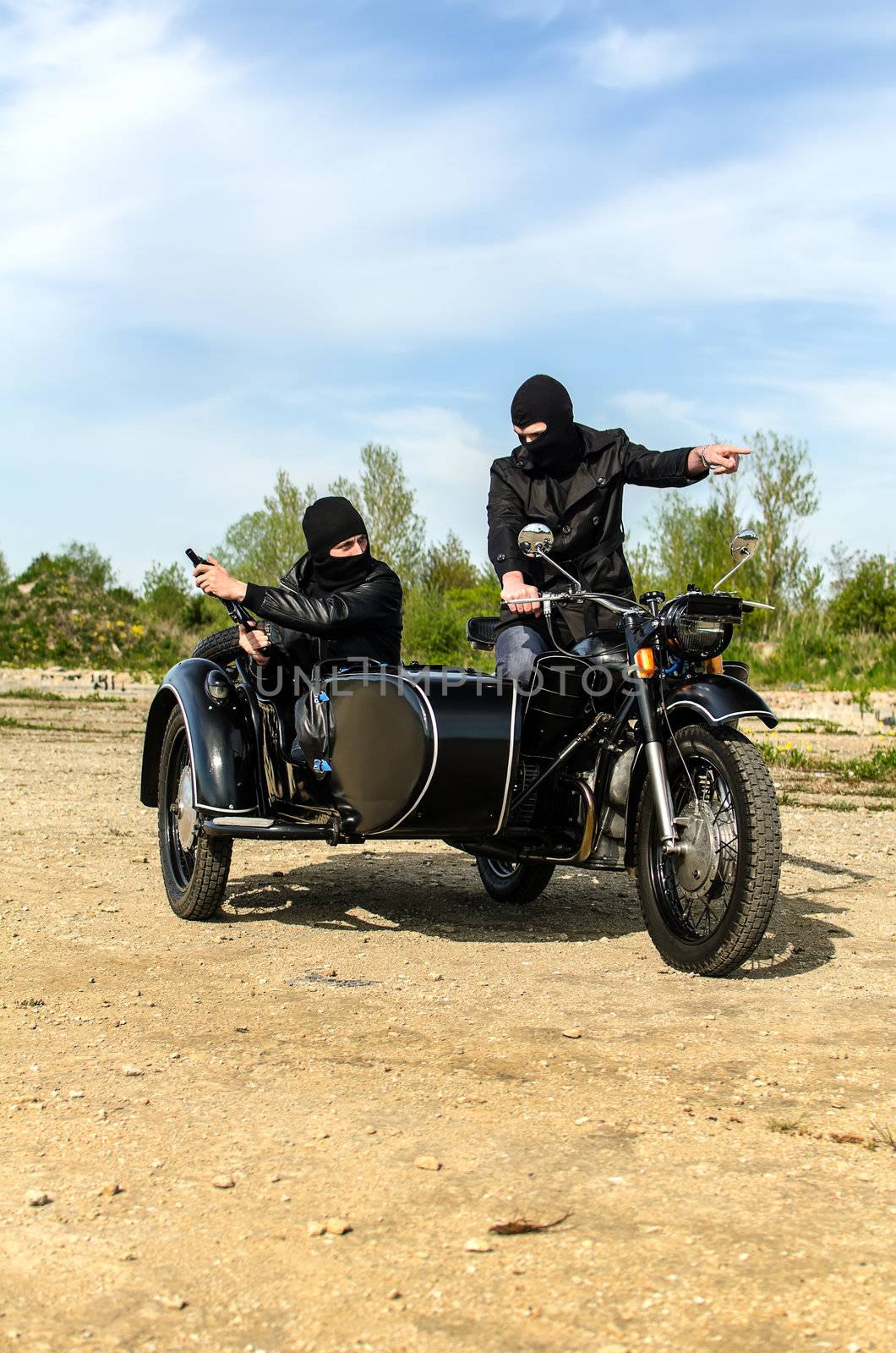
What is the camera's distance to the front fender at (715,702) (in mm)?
4980

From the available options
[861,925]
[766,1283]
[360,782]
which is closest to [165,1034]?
[360,782]

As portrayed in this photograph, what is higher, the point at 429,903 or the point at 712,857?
the point at 712,857

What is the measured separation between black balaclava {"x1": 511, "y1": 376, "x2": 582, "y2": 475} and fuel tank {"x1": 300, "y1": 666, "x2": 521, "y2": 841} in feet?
3.70

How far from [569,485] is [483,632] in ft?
2.48

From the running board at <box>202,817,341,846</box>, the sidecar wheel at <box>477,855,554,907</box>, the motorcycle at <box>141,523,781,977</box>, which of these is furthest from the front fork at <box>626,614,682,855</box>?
the sidecar wheel at <box>477,855,554,907</box>

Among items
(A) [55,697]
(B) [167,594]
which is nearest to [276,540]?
(B) [167,594]

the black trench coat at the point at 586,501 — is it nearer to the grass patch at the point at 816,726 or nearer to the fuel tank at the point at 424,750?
the fuel tank at the point at 424,750

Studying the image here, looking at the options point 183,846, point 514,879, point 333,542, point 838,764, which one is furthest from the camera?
point 838,764

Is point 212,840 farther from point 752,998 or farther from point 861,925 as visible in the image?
point 861,925

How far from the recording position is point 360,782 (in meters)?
5.42

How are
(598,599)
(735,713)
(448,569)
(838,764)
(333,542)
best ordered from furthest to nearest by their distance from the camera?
(448,569), (838,764), (333,542), (598,599), (735,713)

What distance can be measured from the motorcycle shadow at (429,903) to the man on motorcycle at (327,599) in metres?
1.16

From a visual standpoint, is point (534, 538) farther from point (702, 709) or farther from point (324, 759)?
point (324, 759)

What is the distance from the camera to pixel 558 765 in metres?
5.69
